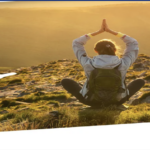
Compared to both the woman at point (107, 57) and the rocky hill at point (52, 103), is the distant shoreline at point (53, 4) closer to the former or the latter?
the woman at point (107, 57)

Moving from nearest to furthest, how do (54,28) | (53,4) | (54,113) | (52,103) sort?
(54,113) → (53,4) → (52,103) → (54,28)

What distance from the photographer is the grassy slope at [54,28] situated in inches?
191

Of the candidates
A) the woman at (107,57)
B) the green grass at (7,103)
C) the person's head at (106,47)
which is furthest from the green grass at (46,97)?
the person's head at (106,47)

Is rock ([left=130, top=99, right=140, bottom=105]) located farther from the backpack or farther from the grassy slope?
the grassy slope

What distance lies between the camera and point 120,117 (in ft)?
12.6

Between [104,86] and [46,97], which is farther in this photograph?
[46,97]

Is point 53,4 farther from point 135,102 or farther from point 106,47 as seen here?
point 135,102

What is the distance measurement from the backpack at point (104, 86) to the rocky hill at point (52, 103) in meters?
0.16

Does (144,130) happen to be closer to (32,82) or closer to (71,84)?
(71,84)

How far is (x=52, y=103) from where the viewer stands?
4738 millimetres

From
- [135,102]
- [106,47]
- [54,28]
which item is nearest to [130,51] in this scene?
[106,47]

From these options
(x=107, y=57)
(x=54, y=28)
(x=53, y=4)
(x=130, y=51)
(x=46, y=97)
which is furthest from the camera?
(x=54, y=28)

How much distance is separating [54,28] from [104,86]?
2.13 metres

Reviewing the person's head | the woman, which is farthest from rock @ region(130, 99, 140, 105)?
the person's head
